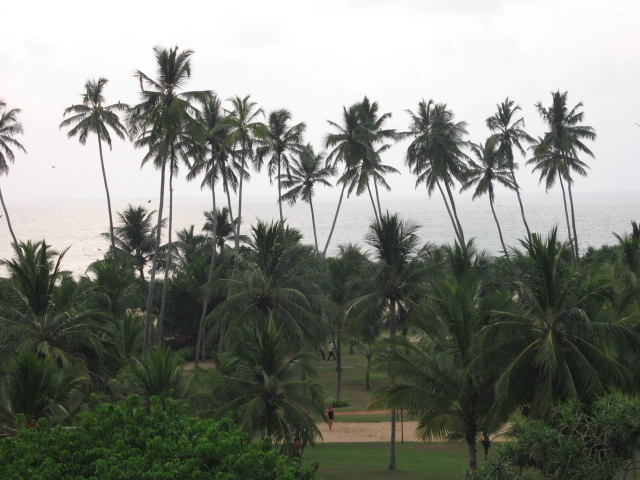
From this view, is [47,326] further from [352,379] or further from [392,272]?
[352,379]

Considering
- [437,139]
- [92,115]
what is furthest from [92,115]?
[437,139]

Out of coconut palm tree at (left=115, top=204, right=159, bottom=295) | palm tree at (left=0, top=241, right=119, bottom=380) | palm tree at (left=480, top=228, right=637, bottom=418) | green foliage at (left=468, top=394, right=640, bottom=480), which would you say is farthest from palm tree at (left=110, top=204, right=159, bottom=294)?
green foliage at (left=468, top=394, right=640, bottom=480)

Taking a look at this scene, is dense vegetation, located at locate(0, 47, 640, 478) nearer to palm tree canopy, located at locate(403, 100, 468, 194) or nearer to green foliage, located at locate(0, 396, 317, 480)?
green foliage, located at locate(0, 396, 317, 480)

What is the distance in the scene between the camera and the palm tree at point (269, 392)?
1742 centimetres

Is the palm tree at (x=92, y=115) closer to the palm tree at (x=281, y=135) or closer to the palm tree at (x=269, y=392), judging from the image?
the palm tree at (x=281, y=135)

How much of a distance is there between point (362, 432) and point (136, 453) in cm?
1685

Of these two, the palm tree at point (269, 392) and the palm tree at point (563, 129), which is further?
the palm tree at point (563, 129)

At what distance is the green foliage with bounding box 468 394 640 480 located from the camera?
12445mm

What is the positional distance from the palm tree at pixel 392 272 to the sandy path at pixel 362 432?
553 centimetres

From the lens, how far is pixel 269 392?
1762cm

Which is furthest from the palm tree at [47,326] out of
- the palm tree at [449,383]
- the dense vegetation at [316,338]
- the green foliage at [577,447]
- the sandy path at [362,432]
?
the green foliage at [577,447]

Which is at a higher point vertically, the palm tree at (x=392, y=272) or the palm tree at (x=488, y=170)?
the palm tree at (x=488, y=170)

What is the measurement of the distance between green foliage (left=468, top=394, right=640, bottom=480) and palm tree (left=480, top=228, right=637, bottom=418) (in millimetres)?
1981

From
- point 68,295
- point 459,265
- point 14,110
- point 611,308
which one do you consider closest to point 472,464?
point 611,308
